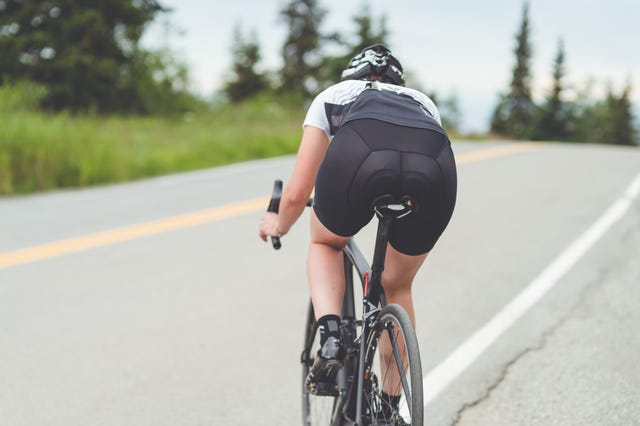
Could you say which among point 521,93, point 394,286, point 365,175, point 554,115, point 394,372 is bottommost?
point 554,115

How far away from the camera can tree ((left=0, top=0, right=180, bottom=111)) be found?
27.5 m

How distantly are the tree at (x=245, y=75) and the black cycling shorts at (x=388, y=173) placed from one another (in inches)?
2109

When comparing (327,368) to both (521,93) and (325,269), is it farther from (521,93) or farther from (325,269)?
(521,93)

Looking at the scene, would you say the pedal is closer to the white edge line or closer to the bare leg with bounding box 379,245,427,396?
the bare leg with bounding box 379,245,427,396

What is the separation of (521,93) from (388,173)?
75.1 meters

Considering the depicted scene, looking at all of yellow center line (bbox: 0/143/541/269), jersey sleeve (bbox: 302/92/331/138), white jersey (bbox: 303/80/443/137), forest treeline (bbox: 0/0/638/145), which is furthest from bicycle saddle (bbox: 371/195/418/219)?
forest treeline (bbox: 0/0/638/145)

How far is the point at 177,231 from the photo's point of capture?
317 inches

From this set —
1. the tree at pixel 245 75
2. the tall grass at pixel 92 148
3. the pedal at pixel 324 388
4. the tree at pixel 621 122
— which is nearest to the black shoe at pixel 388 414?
the pedal at pixel 324 388

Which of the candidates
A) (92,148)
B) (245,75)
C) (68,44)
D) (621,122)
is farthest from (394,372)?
(621,122)

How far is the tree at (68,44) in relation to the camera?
27500 mm

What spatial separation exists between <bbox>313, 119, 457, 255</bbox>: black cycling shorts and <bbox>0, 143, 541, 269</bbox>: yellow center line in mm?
5097

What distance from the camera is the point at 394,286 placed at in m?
2.75

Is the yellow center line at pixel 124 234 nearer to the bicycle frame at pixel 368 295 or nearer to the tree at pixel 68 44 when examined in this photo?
the bicycle frame at pixel 368 295

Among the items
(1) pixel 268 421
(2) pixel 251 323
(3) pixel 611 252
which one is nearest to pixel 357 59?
(1) pixel 268 421
